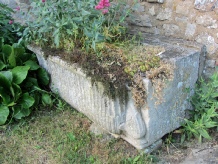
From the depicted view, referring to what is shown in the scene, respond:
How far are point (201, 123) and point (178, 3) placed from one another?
1.18 meters

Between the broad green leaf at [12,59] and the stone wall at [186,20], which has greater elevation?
the stone wall at [186,20]

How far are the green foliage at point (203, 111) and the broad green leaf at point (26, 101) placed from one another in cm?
156

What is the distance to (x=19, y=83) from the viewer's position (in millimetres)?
2582

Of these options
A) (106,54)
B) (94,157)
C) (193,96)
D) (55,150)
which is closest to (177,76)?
(193,96)

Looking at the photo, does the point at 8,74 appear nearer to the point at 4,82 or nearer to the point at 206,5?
the point at 4,82

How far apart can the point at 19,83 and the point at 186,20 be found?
1.79 meters

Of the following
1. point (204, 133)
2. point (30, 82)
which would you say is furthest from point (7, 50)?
point (204, 133)

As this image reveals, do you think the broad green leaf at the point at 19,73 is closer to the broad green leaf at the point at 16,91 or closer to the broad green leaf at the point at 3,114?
the broad green leaf at the point at 16,91

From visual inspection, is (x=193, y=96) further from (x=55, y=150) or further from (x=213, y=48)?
(x=55, y=150)

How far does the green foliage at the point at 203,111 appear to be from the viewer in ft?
7.00

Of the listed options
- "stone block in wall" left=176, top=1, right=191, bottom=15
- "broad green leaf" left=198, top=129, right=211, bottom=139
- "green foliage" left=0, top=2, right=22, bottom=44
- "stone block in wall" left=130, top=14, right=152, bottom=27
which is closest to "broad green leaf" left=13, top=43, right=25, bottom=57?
"green foliage" left=0, top=2, right=22, bottom=44

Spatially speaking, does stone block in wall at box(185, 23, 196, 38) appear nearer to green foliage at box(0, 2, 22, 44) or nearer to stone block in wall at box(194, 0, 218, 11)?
stone block in wall at box(194, 0, 218, 11)

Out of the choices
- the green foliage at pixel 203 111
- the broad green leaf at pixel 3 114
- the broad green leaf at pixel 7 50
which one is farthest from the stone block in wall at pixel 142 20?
A: the broad green leaf at pixel 3 114

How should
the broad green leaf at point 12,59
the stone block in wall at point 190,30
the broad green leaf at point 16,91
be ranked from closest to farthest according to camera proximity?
1. the stone block in wall at point 190,30
2. the broad green leaf at point 16,91
3. the broad green leaf at point 12,59
